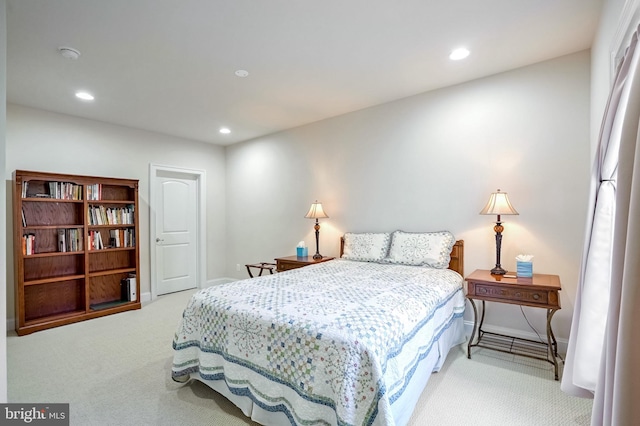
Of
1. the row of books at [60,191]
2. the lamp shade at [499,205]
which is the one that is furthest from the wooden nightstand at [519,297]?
the row of books at [60,191]

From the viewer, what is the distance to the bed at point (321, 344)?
55.3 inches

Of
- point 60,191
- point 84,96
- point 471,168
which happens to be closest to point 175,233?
point 60,191

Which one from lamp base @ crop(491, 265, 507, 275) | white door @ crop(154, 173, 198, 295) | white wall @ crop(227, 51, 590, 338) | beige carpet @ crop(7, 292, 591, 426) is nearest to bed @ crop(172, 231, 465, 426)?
beige carpet @ crop(7, 292, 591, 426)

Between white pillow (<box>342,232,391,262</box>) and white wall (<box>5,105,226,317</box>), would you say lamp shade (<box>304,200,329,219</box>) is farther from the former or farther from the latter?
white wall (<box>5,105,226,317</box>)

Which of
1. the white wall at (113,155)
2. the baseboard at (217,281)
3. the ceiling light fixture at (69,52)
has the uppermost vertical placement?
the ceiling light fixture at (69,52)

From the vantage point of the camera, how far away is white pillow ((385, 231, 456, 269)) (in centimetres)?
301

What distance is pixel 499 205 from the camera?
105 inches

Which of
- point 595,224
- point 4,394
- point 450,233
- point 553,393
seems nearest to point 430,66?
point 450,233

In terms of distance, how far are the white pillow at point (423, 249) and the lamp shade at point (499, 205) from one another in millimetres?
498

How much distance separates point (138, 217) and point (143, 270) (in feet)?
2.77

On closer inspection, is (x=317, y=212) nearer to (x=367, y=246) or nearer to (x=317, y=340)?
(x=367, y=246)

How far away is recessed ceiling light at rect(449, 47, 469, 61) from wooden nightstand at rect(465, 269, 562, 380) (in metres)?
1.84

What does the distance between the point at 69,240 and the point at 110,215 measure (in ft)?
1.69

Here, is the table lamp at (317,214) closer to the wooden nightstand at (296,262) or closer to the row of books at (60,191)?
the wooden nightstand at (296,262)
